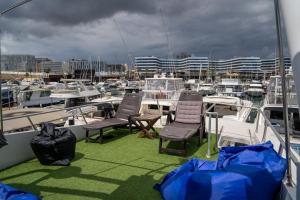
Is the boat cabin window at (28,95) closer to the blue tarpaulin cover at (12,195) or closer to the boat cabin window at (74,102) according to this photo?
the boat cabin window at (74,102)

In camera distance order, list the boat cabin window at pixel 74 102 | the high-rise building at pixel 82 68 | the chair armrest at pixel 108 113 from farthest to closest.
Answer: the high-rise building at pixel 82 68, the boat cabin window at pixel 74 102, the chair armrest at pixel 108 113

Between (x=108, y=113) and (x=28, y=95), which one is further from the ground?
(x=28, y=95)

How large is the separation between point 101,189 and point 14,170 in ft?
5.95

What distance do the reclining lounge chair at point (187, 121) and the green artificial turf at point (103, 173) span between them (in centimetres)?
Result: 37

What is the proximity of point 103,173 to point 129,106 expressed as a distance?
3418 millimetres

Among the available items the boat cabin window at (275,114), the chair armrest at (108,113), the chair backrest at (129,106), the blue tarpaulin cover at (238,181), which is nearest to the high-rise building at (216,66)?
the boat cabin window at (275,114)

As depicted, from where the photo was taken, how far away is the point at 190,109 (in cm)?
659

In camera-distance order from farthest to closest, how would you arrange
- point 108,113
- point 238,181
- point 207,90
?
point 207,90, point 108,113, point 238,181

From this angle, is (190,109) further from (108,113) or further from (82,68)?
(82,68)

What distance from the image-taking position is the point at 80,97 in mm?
18375

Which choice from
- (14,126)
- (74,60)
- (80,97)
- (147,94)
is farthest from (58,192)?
(74,60)

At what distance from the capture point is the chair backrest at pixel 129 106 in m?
7.45

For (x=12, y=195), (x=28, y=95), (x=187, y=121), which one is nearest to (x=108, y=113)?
(x=187, y=121)

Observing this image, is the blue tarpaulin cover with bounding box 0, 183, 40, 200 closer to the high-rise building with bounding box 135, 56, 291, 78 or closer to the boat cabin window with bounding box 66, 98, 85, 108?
the boat cabin window with bounding box 66, 98, 85, 108
